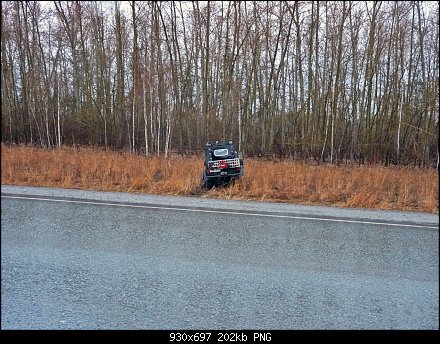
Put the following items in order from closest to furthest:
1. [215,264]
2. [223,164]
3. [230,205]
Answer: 1. [215,264]
2. [230,205]
3. [223,164]

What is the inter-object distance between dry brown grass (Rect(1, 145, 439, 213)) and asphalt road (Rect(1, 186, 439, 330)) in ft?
5.77

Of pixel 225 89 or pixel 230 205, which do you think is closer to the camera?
pixel 230 205

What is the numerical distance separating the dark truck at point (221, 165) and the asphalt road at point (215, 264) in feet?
8.75

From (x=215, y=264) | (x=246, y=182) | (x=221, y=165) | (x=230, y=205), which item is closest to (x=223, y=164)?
(x=221, y=165)

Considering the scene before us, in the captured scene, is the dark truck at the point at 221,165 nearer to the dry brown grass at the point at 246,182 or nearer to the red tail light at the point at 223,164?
the red tail light at the point at 223,164

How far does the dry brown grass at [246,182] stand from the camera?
337 inches

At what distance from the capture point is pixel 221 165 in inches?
370

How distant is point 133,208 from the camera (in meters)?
6.93

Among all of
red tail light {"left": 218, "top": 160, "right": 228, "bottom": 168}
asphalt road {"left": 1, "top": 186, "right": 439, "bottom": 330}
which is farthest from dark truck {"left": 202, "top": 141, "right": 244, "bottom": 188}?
asphalt road {"left": 1, "top": 186, "right": 439, "bottom": 330}

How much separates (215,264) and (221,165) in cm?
534

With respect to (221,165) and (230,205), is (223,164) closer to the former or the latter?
(221,165)

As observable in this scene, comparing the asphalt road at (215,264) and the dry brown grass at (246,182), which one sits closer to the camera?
the asphalt road at (215,264)

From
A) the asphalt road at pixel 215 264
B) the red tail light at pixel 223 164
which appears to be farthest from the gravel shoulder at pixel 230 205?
the red tail light at pixel 223 164

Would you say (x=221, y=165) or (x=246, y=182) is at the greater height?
(x=221, y=165)
